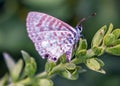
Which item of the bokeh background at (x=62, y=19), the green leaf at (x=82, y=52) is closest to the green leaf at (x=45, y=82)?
the green leaf at (x=82, y=52)

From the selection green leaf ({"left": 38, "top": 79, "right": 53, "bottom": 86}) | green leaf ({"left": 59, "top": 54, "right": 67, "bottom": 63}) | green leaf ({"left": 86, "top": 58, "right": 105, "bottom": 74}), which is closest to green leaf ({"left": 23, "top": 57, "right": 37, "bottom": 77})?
green leaf ({"left": 38, "top": 79, "right": 53, "bottom": 86})

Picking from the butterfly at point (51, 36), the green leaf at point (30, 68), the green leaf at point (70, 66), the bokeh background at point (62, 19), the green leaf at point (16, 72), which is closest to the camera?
the green leaf at point (70, 66)

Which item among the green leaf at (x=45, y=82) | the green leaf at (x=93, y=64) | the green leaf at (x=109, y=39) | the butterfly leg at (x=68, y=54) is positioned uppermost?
the green leaf at (x=109, y=39)

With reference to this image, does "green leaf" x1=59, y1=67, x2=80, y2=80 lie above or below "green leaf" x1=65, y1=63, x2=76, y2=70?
below

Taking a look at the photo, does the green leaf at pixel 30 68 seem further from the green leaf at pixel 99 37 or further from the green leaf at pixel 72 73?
the green leaf at pixel 99 37

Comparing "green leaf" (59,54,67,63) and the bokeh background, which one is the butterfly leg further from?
the bokeh background

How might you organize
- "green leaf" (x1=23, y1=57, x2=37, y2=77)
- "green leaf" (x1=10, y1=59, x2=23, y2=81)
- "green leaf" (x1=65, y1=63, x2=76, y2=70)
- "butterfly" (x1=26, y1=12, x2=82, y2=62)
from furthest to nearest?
"green leaf" (x1=10, y1=59, x2=23, y2=81)
"green leaf" (x1=23, y1=57, x2=37, y2=77)
"butterfly" (x1=26, y1=12, x2=82, y2=62)
"green leaf" (x1=65, y1=63, x2=76, y2=70)

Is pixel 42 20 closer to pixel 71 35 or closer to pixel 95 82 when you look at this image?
pixel 71 35

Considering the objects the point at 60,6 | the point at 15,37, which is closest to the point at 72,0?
the point at 60,6
